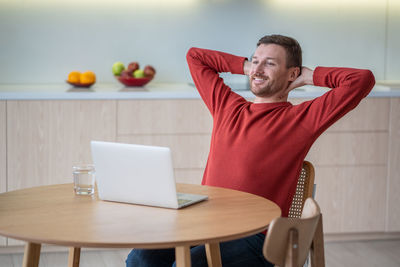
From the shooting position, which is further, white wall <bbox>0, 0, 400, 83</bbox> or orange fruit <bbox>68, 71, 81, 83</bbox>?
white wall <bbox>0, 0, 400, 83</bbox>

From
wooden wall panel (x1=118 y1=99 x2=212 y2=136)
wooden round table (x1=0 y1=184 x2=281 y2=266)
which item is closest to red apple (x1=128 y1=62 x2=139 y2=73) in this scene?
wooden wall panel (x1=118 y1=99 x2=212 y2=136)

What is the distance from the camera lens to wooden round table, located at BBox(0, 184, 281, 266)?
1604 mm

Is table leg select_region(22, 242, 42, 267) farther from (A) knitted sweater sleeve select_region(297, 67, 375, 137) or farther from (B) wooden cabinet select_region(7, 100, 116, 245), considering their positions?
(B) wooden cabinet select_region(7, 100, 116, 245)

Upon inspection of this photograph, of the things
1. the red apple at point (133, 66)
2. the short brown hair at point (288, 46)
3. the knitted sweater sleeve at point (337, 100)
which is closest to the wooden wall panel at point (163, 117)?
the red apple at point (133, 66)

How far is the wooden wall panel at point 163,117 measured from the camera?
3658mm

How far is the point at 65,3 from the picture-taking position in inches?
161

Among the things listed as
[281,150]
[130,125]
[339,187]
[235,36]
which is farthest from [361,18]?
[281,150]

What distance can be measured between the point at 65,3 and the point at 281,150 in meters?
2.27

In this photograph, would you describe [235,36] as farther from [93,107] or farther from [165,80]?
[93,107]

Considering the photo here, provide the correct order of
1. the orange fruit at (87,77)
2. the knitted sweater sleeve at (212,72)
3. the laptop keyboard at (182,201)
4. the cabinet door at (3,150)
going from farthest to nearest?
the orange fruit at (87,77) < the cabinet door at (3,150) < the knitted sweater sleeve at (212,72) < the laptop keyboard at (182,201)

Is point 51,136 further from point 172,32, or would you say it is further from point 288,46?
point 288,46

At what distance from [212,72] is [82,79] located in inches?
51.6

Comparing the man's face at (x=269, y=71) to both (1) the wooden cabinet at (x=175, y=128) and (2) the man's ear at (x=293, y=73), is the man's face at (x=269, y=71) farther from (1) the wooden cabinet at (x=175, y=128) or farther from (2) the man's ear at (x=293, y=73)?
(1) the wooden cabinet at (x=175, y=128)

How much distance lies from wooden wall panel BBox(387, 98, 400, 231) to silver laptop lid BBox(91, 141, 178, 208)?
2.36m
